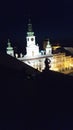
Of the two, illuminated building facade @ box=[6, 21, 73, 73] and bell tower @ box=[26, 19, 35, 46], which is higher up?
bell tower @ box=[26, 19, 35, 46]

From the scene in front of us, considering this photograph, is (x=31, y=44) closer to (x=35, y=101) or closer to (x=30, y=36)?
(x=30, y=36)

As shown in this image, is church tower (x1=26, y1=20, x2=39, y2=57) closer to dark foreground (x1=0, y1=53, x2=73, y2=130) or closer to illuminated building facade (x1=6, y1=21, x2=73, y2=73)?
illuminated building facade (x1=6, y1=21, x2=73, y2=73)

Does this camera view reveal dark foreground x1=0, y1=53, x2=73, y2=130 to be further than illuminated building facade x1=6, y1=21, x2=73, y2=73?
No

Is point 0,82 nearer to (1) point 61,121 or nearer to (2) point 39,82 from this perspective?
(2) point 39,82

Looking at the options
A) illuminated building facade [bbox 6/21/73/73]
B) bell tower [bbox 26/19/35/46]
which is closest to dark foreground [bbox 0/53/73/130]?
illuminated building facade [bbox 6/21/73/73]

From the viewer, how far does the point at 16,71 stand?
11.7 feet

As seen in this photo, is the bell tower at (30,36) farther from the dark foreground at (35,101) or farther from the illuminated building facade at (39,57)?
the dark foreground at (35,101)

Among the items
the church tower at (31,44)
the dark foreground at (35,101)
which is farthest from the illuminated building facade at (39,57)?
the dark foreground at (35,101)

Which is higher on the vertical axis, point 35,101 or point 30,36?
point 30,36

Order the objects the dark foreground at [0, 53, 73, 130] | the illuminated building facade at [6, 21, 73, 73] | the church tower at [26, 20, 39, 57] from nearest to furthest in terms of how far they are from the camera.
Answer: the dark foreground at [0, 53, 73, 130] < the illuminated building facade at [6, 21, 73, 73] < the church tower at [26, 20, 39, 57]

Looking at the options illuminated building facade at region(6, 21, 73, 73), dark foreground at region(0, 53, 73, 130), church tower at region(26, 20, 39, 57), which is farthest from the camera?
church tower at region(26, 20, 39, 57)

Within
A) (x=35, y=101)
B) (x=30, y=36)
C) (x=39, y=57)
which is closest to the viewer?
(x=35, y=101)

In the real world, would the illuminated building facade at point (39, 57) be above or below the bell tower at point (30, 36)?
below

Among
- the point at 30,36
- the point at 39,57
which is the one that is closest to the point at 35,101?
the point at 30,36
